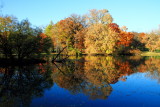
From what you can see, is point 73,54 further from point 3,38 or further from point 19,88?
point 19,88

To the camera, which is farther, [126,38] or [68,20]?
[126,38]

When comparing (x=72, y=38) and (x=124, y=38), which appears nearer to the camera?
(x=72, y=38)

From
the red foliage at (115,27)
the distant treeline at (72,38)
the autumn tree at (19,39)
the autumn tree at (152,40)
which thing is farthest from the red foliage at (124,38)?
the autumn tree at (19,39)

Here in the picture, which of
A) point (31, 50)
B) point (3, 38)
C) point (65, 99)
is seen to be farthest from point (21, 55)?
point (65, 99)

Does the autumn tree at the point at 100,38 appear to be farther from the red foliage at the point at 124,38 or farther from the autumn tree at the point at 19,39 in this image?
the autumn tree at the point at 19,39

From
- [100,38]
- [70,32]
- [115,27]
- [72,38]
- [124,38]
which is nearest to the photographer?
[100,38]

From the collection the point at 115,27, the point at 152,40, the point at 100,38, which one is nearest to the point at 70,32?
the point at 100,38

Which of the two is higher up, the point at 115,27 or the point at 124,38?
the point at 115,27

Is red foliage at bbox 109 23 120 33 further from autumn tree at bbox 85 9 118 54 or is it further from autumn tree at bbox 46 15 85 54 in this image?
autumn tree at bbox 46 15 85 54

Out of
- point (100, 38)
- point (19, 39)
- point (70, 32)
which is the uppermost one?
point (70, 32)

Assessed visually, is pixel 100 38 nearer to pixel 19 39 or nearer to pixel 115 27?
pixel 115 27

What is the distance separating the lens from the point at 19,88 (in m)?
11.3

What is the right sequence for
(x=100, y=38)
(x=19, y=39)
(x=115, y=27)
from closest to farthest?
(x=19, y=39), (x=100, y=38), (x=115, y=27)

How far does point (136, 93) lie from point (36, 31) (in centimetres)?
2001
